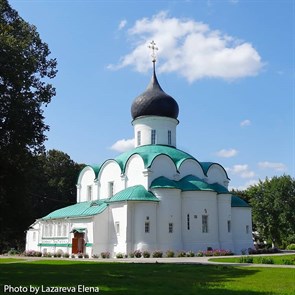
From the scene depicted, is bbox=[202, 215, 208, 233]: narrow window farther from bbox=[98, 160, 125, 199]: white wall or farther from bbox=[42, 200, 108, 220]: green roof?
bbox=[42, 200, 108, 220]: green roof

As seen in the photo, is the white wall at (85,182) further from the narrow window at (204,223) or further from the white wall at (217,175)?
the narrow window at (204,223)

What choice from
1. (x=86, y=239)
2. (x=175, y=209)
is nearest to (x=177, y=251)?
(x=175, y=209)

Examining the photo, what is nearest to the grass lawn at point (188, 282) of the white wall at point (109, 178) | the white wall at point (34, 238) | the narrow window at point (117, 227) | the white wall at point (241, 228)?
the narrow window at point (117, 227)

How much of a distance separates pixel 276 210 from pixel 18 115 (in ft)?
118

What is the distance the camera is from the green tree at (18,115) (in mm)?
18205

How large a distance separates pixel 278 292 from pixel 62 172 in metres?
49.5

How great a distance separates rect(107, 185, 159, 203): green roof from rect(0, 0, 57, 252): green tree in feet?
41.5

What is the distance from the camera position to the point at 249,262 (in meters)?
21.8

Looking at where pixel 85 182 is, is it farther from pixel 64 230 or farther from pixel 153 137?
pixel 153 137

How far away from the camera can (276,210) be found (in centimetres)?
4769

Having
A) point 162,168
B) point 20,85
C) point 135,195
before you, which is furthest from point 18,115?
point 162,168

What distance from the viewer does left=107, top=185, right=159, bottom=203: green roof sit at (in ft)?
106

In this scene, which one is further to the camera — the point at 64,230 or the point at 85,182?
the point at 85,182

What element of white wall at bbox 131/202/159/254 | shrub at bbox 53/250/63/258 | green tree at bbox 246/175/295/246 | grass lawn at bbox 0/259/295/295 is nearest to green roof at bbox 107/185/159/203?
white wall at bbox 131/202/159/254
